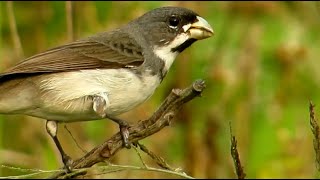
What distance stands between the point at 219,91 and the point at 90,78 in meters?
2.58

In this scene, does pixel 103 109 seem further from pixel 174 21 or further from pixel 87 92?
pixel 174 21

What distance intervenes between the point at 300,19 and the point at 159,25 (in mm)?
2535

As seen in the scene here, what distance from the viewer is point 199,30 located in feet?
18.8

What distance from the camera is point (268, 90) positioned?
27.7ft

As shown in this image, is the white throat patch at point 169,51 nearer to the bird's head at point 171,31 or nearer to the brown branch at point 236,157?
the bird's head at point 171,31

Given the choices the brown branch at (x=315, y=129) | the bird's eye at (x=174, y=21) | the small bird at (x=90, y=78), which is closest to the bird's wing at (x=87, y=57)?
the small bird at (x=90, y=78)

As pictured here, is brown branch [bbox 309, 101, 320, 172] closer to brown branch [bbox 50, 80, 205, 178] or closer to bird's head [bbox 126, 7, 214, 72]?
brown branch [bbox 50, 80, 205, 178]

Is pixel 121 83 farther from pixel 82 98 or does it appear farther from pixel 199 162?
pixel 199 162

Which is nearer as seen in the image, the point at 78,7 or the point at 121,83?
the point at 121,83

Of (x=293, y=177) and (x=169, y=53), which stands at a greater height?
(x=169, y=53)

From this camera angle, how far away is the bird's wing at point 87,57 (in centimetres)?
548

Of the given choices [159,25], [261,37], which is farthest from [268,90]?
[159,25]

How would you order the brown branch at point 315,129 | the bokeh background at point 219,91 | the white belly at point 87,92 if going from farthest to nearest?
1. the bokeh background at point 219,91
2. the white belly at point 87,92
3. the brown branch at point 315,129

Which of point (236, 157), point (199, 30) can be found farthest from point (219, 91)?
point (236, 157)
